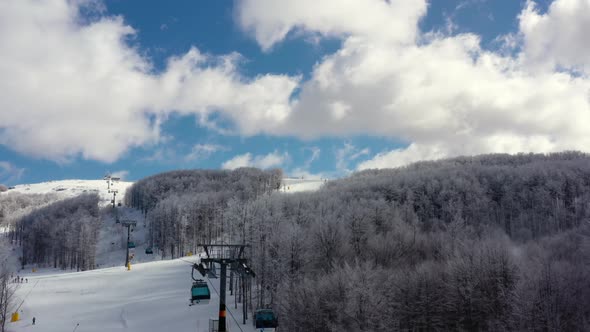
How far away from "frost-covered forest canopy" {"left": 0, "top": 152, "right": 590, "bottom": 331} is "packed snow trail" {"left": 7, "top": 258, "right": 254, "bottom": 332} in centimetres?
898

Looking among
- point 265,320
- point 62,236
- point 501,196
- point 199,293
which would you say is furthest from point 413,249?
point 62,236

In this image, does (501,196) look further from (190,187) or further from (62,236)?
(62,236)

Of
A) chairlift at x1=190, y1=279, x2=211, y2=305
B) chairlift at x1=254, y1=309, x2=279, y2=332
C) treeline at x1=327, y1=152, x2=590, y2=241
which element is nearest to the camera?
chairlift at x1=254, y1=309, x2=279, y2=332

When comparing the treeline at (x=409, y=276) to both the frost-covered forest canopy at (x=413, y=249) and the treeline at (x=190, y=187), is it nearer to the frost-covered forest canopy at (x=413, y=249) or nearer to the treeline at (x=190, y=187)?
the frost-covered forest canopy at (x=413, y=249)

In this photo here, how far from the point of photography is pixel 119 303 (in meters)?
53.1

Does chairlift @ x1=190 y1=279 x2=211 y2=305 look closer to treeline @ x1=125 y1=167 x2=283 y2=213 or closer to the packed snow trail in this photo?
the packed snow trail

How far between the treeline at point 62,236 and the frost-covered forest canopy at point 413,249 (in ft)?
2.08

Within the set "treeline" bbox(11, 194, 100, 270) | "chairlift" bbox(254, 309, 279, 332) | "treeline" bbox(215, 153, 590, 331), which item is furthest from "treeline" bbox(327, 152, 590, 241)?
"treeline" bbox(11, 194, 100, 270)

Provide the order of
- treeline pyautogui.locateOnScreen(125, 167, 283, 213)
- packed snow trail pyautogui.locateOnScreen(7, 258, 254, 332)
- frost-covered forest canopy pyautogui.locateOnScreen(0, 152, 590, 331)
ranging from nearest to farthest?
1. frost-covered forest canopy pyautogui.locateOnScreen(0, 152, 590, 331)
2. packed snow trail pyautogui.locateOnScreen(7, 258, 254, 332)
3. treeline pyautogui.locateOnScreen(125, 167, 283, 213)

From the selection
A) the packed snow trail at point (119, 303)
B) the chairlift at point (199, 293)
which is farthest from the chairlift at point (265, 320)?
the chairlift at point (199, 293)

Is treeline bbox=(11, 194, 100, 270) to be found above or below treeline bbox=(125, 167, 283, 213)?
below

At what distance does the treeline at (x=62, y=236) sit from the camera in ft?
351

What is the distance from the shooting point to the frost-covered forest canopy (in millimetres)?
42844

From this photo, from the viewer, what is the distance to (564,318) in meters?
43.0
